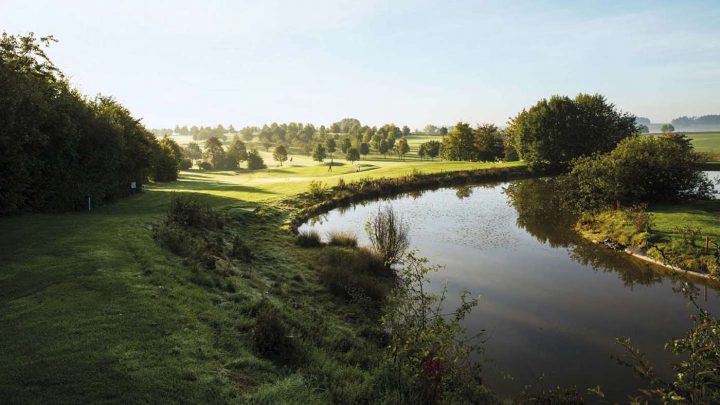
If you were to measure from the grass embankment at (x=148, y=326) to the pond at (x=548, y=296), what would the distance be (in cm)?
464

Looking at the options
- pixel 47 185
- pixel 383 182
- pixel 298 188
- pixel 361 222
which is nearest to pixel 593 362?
pixel 361 222

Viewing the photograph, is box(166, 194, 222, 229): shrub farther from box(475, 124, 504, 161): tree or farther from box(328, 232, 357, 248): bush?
box(475, 124, 504, 161): tree

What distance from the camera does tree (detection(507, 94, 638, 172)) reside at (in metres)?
60.6

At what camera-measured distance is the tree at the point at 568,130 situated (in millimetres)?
60594

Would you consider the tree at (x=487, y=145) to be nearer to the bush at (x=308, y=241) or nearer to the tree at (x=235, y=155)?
the tree at (x=235, y=155)

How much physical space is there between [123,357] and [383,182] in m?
42.0

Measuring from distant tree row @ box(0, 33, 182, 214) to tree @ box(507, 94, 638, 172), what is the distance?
56.7 meters

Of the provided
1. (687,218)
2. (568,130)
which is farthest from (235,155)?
(687,218)

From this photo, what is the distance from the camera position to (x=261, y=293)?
536 inches

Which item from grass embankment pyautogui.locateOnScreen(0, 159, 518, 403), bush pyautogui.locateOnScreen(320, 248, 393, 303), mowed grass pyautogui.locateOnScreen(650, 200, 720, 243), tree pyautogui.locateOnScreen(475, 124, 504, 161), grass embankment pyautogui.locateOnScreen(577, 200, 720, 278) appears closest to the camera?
grass embankment pyautogui.locateOnScreen(0, 159, 518, 403)

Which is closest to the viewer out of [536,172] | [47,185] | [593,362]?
[593,362]

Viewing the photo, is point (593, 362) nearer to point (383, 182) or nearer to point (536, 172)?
point (383, 182)

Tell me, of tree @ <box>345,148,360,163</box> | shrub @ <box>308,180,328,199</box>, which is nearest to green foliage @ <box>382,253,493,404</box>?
shrub @ <box>308,180,328,199</box>

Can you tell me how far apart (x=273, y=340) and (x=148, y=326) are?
9.10 feet
